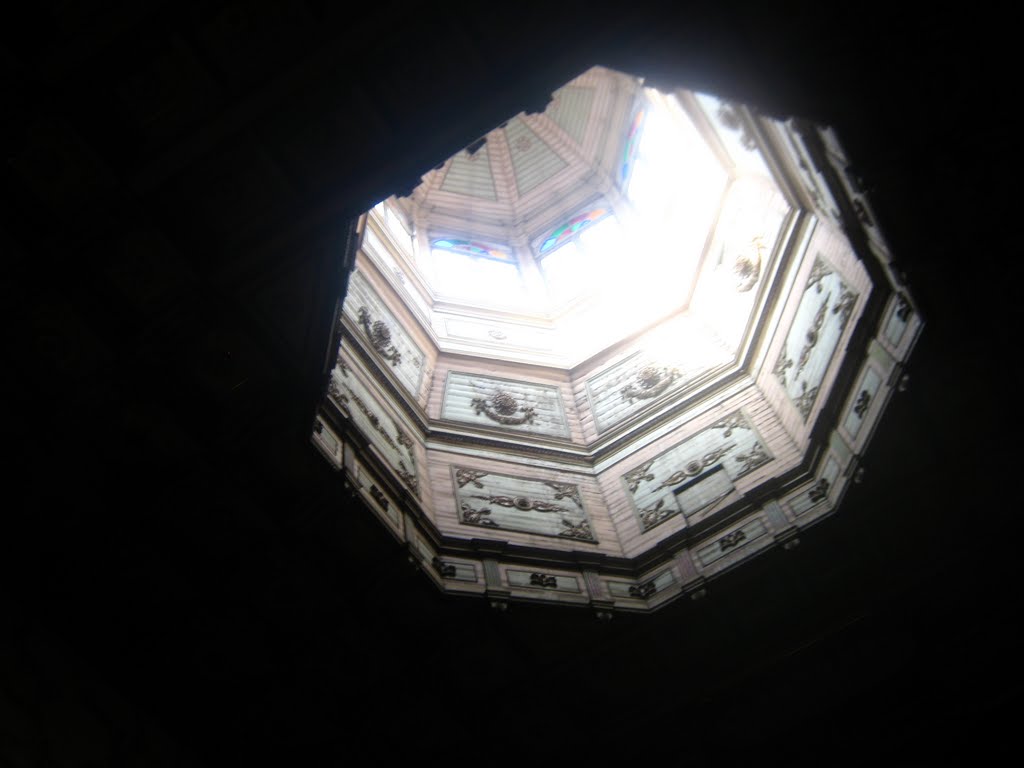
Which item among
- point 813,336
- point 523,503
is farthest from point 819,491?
point 523,503

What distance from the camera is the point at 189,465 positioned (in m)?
8.45

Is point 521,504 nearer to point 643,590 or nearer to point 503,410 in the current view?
point 643,590

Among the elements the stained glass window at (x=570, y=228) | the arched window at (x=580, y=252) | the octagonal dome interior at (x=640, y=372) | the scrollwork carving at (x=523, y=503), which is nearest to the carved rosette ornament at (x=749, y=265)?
the octagonal dome interior at (x=640, y=372)

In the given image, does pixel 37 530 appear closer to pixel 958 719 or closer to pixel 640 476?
pixel 640 476

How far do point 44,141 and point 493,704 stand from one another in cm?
740

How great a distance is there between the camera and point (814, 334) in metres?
11.5

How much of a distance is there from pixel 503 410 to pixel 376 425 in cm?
325

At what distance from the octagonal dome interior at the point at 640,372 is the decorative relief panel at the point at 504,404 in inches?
1.6

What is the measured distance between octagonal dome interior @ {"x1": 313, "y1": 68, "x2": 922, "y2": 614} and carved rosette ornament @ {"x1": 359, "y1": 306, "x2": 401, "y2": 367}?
0.16 feet

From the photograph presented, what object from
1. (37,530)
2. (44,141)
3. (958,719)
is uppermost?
(44,141)

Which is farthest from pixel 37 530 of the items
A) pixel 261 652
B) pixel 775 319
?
pixel 775 319

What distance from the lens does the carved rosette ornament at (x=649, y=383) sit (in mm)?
14461

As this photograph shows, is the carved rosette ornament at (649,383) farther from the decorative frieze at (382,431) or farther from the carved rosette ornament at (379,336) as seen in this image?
the decorative frieze at (382,431)

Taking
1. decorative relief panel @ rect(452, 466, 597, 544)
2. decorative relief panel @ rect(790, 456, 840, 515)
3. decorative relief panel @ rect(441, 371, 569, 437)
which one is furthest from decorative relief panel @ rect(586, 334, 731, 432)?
decorative relief panel @ rect(790, 456, 840, 515)
